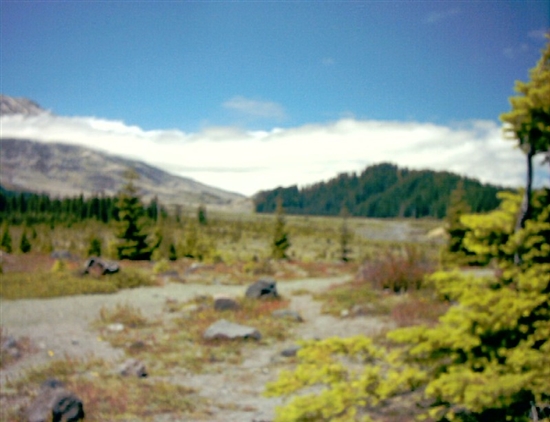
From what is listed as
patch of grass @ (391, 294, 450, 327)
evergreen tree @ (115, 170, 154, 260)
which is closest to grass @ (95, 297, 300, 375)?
patch of grass @ (391, 294, 450, 327)

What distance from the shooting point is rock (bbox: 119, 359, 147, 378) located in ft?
30.7

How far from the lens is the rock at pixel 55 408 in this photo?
22.1ft

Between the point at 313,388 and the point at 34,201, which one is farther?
the point at 34,201

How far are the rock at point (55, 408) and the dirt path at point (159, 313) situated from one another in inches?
57.4

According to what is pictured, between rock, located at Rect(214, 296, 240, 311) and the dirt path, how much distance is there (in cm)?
233

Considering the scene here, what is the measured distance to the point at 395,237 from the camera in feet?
307

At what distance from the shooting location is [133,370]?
941 centimetres

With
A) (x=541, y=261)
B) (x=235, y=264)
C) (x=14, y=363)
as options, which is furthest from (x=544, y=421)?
(x=235, y=264)

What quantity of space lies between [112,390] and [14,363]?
3856 millimetres

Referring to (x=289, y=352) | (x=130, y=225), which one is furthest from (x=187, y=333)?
(x=130, y=225)

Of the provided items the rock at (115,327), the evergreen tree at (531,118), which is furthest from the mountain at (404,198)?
the evergreen tree at (531,118)

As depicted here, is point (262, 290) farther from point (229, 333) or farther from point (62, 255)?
point (62, 255)

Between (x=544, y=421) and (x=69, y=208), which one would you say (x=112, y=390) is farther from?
(x=69, y=208)

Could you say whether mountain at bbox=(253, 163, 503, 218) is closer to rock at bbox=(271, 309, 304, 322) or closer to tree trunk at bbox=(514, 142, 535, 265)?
rock at bbox=(271, 309, 304, 322)
